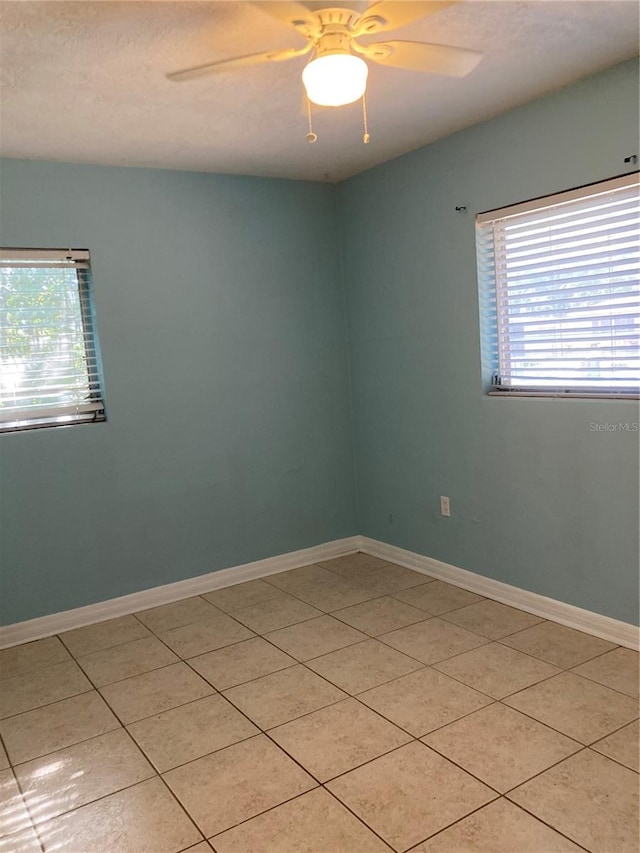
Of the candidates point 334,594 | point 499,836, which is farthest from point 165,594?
point 499,836

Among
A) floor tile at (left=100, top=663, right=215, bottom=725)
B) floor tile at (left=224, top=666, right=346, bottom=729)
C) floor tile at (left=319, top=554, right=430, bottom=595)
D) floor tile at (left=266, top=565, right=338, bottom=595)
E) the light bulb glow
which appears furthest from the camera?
floor tile at (left=266, top=565, right=338, bottom=595)

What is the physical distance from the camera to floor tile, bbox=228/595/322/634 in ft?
11.0

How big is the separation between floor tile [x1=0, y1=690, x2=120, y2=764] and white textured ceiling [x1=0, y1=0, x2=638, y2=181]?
2.29 m

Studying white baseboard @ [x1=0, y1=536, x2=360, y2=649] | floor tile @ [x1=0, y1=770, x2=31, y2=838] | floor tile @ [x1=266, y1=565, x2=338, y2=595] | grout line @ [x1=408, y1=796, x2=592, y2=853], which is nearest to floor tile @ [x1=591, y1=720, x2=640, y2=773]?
grout line @ [x1=408, y1=796, x2=592, y2=853]

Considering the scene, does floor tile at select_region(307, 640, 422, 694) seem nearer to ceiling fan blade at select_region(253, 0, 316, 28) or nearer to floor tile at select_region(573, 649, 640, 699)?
floor tile at select_region(573, 649, 640, 699)

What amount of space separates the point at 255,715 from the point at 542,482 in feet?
5.26

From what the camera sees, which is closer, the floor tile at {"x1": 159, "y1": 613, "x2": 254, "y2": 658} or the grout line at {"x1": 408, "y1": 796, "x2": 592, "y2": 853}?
the grout line at {"x1": 408, "y1": 796, "x2": 592, "y2": 853}

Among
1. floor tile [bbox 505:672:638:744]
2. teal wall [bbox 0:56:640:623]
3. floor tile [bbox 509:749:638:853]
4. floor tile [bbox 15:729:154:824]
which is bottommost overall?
floor tile [bbox 15:729:154:824]

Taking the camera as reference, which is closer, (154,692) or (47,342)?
(154,692)

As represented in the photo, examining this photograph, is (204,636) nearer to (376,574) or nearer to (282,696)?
(282,696)

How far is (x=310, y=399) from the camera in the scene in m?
→ 4.19

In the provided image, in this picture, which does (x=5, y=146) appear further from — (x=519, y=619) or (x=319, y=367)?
(x=519, y=619)

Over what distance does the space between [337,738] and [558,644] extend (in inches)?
43.4

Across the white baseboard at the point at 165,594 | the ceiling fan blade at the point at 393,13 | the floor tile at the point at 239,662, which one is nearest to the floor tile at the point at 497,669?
the floor tile at the point at 239,662
